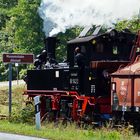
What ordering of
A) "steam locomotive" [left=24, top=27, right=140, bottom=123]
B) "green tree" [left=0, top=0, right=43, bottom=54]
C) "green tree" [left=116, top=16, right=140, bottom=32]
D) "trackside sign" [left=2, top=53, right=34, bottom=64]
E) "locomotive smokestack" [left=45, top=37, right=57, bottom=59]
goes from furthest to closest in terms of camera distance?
"green tree" [left=0, top=0, right=43, bottom=54]
"green tree" [left=116, top=16, right=140, bottom=32]
"locomotive smokestack" [left=45, top=37, right=57, bottom=59]
"trackside sign" [left=2, top=53, right=34, bottom=64]
"steam locomotive" [left=24, top=27, right=140, bottom=123]

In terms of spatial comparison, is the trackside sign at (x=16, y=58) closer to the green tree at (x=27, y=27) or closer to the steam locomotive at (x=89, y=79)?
the steam locomotive at (x=89, y=79)

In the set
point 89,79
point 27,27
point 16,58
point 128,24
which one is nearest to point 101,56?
point 89,79

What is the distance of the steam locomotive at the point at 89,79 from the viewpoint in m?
19.8

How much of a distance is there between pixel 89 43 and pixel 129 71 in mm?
3149

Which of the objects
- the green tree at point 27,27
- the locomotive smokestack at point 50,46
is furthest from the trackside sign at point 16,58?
the green tree at point 27,27

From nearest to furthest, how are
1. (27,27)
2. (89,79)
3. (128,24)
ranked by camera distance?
1. (89,79)
2. (128,24)
3. (27,27)

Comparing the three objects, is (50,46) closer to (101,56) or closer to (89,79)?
(101,56)

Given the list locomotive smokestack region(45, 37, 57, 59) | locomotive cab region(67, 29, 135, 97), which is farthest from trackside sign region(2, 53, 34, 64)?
locomotive smokestack region(45, 37, 57, 59)

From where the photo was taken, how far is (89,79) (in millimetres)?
19938

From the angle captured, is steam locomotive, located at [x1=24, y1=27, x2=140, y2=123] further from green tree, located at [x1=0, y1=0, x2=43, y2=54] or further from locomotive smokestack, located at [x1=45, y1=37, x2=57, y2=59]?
green tree, located at [x1=0, y1=0, x2=43, y2=54]

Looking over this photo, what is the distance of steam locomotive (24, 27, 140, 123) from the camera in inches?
780

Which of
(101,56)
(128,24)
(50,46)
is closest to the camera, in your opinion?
(101,56)

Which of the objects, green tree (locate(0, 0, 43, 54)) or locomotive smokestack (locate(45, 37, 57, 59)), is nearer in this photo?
locomotive smokestack (locate(45, 37, 57, 59))

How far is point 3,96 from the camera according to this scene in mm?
36719
